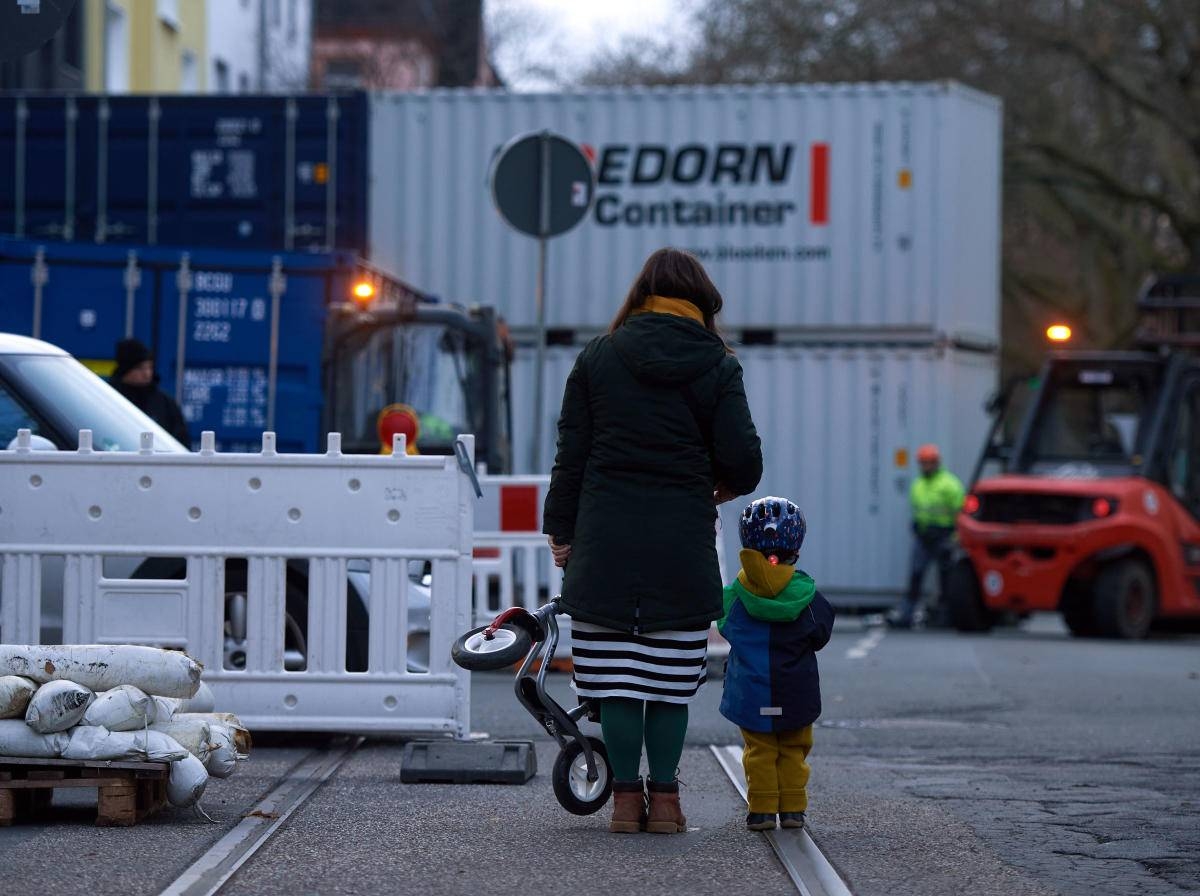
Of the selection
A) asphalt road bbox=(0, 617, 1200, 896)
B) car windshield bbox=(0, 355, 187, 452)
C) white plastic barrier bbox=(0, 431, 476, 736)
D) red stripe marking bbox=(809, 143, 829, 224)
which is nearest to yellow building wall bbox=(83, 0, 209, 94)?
red stripe marking bbox=(809, 143, 829, 224)

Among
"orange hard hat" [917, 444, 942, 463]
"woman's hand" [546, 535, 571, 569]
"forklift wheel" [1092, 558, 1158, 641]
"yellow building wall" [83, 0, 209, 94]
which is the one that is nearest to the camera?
"woman's hand" [546, 535, 571, 569]

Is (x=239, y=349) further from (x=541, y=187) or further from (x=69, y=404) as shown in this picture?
(x=69, y=404)

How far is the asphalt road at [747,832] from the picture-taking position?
5371 millimetres

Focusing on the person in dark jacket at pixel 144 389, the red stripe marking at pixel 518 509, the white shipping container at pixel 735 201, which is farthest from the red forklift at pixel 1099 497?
the person in dark jacket at pixel 144 389

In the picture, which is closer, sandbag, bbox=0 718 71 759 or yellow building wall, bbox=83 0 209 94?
sandbag, bbox=0 718 71 759

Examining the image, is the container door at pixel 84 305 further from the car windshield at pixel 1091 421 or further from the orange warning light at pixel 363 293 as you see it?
the car windshield at pixel 1091 421

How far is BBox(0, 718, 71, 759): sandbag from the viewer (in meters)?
6.08

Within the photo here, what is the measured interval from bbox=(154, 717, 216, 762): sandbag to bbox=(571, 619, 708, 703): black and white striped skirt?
1.13 meters

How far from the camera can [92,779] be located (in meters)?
6.09

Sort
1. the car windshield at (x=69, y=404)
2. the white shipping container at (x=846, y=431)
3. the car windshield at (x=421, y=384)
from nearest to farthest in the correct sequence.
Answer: the car windshield at (x=69, y=404)
the car windshield at (x=421, y=384)
the white shipping container at (x=846, y=431)

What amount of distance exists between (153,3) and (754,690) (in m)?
28.9

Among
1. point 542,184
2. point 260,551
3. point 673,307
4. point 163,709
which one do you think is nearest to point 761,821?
point 673,307

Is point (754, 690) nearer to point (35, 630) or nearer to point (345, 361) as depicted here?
point (35, 630)

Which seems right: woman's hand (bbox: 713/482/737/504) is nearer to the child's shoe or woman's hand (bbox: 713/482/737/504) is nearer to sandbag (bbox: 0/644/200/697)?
the child's shoe
